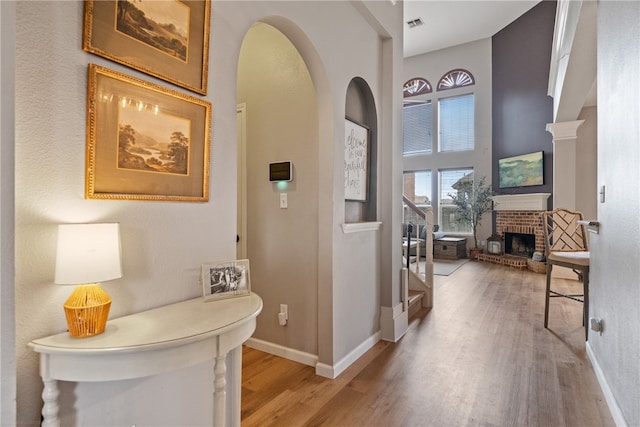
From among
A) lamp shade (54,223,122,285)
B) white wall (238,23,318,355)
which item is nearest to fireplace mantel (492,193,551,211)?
white wall (238,23,318,355)

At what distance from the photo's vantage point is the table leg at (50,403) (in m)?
0.89

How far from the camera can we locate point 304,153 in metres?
2.47

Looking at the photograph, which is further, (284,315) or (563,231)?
(563,231)

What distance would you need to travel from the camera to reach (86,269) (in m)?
0.93

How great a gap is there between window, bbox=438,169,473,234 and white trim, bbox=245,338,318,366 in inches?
275

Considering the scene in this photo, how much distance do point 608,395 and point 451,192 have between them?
7072 mm

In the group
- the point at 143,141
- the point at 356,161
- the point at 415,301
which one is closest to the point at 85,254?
the point at 143,141

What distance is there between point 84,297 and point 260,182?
1804 mm

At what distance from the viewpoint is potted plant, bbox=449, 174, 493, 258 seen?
25.1 feet

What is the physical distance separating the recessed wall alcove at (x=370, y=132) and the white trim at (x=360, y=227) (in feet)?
0.39

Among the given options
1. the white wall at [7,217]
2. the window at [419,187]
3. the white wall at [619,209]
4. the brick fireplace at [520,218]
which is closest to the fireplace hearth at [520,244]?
the brick fireplace at [520,218]

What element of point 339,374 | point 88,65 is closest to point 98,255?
point 88,65

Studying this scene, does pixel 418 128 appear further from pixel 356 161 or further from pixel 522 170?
pixel 356 161

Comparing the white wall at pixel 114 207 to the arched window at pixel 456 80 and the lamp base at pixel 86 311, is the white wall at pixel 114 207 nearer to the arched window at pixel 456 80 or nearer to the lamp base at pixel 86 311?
the lamp base at pixel 86 311
